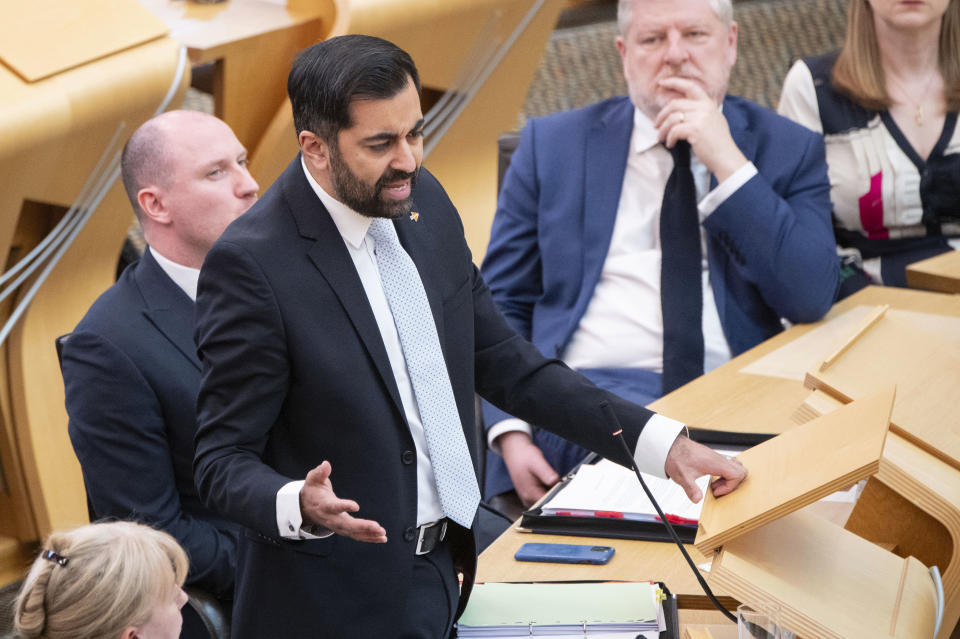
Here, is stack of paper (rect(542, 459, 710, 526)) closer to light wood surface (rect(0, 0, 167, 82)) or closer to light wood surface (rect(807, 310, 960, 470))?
light wood surface (rect(807, 310, 960, 470))

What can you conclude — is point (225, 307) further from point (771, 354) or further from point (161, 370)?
point (771, 354)

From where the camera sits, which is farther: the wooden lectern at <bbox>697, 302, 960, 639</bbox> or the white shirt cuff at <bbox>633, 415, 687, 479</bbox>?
the white shirt cuff at <bbox>633, 415, 687, 479</bbox>

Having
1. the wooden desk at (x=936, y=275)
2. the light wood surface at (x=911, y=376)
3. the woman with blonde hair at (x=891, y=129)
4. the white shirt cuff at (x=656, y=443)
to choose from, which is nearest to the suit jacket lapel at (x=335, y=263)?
the white shirt cuff at (x=656, y=443)

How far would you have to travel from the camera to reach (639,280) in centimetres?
232

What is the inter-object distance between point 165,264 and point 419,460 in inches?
31.9

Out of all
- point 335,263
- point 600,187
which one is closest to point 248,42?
point 600,187

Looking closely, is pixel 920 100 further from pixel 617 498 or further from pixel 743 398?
pixel 617 498

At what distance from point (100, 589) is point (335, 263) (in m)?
0.44

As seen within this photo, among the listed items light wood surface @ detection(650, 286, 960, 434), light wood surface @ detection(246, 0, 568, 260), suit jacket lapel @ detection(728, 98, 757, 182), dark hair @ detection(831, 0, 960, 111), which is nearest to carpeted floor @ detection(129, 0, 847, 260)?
light wood surface @ detection(246, 0, 568, 260)

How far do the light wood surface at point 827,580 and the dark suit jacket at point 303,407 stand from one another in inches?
10.6

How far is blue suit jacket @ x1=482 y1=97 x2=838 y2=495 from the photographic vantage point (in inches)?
87.4

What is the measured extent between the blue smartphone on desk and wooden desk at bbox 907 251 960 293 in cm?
130

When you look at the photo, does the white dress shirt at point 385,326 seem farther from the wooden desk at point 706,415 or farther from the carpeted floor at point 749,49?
the carpeted floor at point 749,49

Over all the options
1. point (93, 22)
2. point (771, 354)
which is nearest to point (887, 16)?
point (771, 354)
